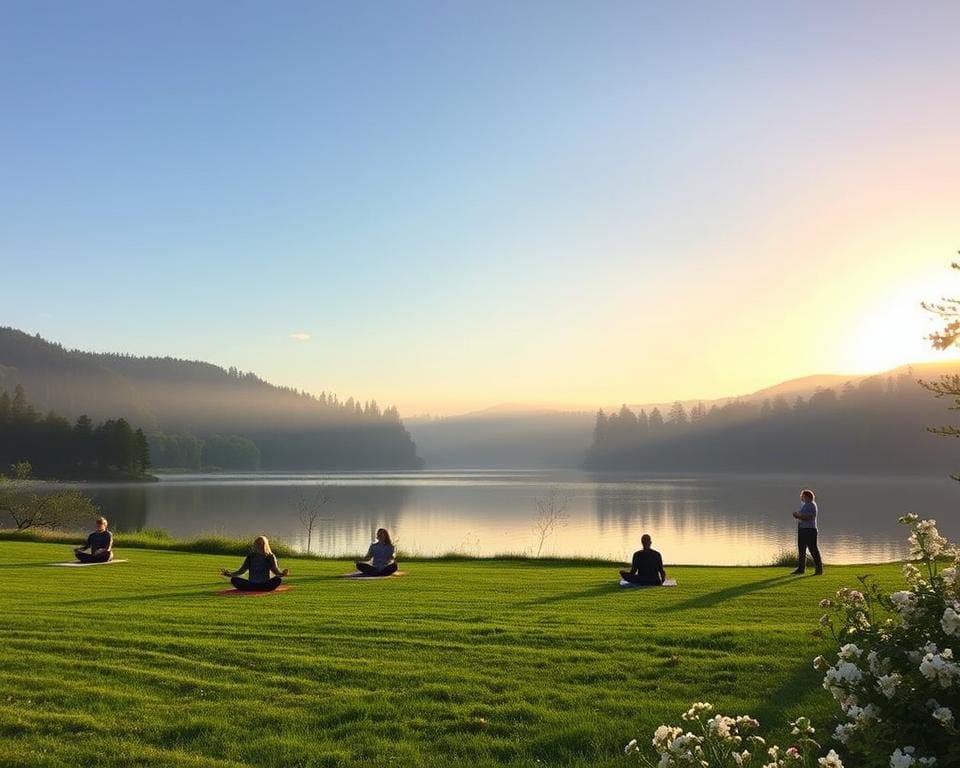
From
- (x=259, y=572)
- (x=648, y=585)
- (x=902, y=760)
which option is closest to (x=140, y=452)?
(x=259, y=572)

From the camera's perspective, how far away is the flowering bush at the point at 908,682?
3.87 metres

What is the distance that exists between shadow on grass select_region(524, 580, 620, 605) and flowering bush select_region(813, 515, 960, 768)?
10369 millimetres

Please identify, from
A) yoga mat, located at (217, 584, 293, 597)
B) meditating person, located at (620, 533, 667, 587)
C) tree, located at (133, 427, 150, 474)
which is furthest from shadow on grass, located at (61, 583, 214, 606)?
tree, located at (133, 427, 150, 474)

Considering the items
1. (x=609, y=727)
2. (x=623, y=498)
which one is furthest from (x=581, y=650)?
(x=623, y=498)

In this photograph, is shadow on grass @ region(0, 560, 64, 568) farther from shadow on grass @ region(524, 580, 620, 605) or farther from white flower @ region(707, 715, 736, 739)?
white flower @ region(707, 715, 736, 739)

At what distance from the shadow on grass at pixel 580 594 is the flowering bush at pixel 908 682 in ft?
34.0

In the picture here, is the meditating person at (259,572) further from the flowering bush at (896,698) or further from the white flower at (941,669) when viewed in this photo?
the white flower at (941,669)

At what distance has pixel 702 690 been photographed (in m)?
8.16

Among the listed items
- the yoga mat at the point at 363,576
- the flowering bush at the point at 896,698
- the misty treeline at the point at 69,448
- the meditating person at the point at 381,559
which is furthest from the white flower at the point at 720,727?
the misty treeline at the point at 69,448

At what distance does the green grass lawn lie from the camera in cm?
695

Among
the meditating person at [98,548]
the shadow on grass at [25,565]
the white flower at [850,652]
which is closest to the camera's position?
the white flower at [850,652]

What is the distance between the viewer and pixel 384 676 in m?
8.88

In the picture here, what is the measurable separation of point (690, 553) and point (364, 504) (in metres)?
43.4

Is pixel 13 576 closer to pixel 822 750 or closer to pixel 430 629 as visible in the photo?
pixel 430 629
